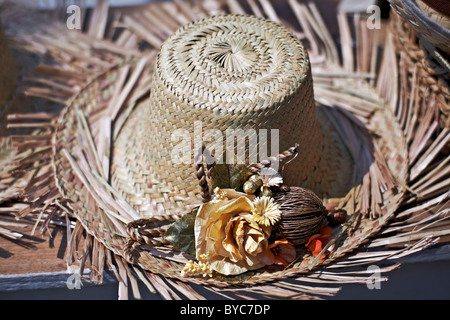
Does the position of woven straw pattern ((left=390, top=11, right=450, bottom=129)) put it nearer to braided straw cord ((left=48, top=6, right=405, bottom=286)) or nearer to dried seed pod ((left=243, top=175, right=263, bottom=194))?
braided straw cord ((left=48, top=6, right=405, bottom=286))

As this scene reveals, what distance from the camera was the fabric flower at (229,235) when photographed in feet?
3.18

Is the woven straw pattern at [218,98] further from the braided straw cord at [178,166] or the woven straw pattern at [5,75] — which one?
the woven straw pattern at [5,75]

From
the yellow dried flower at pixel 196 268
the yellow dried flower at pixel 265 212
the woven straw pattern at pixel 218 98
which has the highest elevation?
the woven straw pattern at pixel 218 98

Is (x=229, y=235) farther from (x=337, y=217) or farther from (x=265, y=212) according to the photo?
(x=337, y=217)

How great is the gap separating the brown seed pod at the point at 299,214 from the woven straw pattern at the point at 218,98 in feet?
0.25

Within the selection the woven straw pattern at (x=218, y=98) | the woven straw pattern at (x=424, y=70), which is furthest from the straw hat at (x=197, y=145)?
the woven straw pattern at (x=424, y=70)

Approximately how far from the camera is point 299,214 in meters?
0.99

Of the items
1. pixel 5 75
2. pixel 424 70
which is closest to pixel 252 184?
pixel 424 70

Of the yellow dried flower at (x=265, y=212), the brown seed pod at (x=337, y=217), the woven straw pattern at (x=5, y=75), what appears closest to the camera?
the yellow dried flower at (x=265, y=212)

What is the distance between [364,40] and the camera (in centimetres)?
150

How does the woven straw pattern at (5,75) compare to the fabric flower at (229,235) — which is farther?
the woven straw pattern at (5,75)

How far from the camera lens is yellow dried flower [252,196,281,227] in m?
0.97

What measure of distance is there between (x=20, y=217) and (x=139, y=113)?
14.0 inches

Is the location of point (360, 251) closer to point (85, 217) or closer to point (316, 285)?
point (316, 285)
